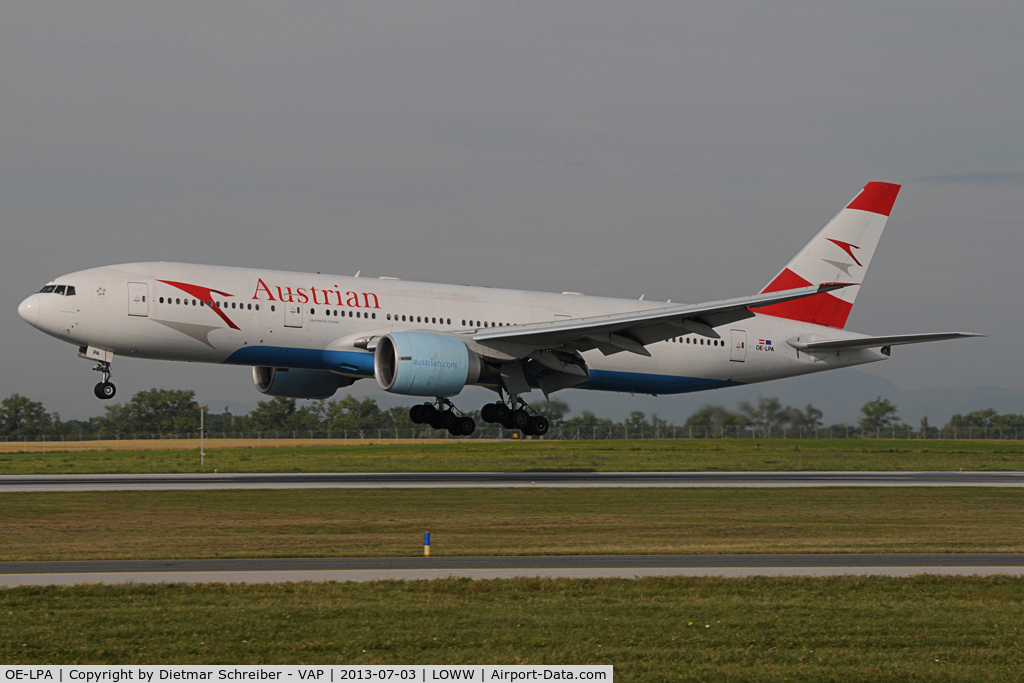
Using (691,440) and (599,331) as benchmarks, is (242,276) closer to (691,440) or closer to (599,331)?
(599,331)

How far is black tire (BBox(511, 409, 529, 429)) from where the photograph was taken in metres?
44.3

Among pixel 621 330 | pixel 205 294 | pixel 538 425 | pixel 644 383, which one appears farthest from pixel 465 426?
pixel 205 294

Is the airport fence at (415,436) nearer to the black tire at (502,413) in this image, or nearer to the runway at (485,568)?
the black tire at (502,413)

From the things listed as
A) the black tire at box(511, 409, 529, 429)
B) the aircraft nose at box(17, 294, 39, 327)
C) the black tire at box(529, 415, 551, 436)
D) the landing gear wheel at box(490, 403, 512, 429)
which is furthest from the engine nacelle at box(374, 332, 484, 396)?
the aircraft nose at box(17, 294, 39, 327)

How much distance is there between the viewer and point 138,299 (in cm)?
3684

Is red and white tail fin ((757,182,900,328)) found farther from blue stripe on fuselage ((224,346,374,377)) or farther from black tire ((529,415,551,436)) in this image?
blue stripe on fuselage ((224,346,374,377))

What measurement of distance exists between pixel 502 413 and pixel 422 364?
7.36 metres

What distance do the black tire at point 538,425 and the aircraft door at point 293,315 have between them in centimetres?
1077

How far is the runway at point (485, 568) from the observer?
18703mm

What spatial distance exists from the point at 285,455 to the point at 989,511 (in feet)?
142

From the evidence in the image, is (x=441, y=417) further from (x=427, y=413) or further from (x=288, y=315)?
(x=288, y=315)

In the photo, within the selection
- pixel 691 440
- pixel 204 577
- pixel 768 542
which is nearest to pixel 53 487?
pixel 204 577

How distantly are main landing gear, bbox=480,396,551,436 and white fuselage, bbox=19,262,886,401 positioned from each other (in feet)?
9.80

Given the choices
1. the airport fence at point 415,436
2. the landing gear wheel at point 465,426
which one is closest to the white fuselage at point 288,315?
the landing gear wheel at point 465,426
